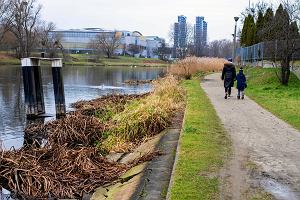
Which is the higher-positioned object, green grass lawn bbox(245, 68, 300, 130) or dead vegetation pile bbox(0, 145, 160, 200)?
green grass lawn bbox(245, 68, 300, 130)

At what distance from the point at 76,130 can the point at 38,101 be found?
8922 millimetres

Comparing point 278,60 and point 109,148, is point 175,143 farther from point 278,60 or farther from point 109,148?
point 278,60

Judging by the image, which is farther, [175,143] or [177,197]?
[175,143]

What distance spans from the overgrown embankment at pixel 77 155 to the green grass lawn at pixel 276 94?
378 cm

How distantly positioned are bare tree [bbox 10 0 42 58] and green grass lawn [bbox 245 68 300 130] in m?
68.5

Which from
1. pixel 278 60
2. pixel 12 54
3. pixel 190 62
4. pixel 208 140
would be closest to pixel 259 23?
pixel 190 62

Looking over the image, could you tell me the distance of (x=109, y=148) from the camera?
1327cm

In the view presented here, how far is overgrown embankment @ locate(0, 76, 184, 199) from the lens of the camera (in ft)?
32.2

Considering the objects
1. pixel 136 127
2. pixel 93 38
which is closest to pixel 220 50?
pixel 93 38

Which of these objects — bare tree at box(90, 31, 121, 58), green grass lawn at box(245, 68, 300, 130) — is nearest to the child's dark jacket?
green grass lawn at box(245, 68, 300, 130)

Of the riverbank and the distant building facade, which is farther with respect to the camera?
the distant building facade

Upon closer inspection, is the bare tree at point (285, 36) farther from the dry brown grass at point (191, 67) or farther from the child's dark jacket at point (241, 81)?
the dry brown grass at point (191, 67)

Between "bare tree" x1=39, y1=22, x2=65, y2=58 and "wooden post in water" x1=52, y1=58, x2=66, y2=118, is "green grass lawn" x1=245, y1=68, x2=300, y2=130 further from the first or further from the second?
"bare tree" x1=39, y1=22, x2=65, y2=58

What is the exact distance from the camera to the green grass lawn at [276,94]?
1560cm
